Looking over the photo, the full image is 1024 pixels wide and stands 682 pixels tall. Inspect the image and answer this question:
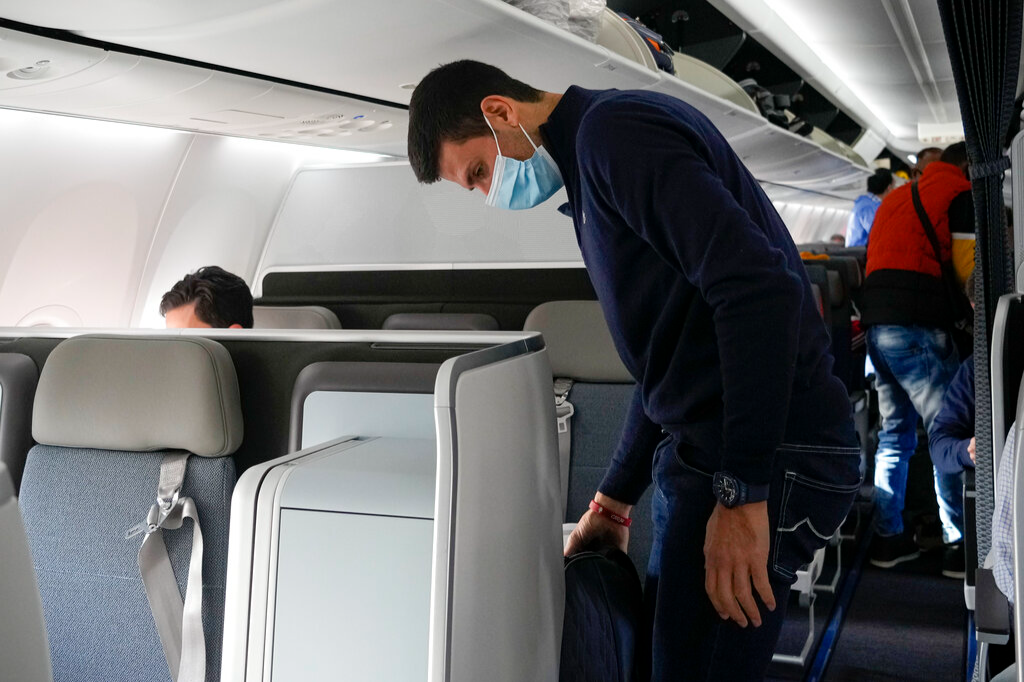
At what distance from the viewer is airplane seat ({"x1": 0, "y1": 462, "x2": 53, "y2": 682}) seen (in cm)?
91

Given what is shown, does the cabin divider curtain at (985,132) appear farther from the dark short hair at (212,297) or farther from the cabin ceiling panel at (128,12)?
the dark short hair at (212,297)

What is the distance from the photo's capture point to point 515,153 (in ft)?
5.37

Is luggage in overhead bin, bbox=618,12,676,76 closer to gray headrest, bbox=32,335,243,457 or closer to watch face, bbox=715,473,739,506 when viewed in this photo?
gray headrest, bbox=32,335,243,457

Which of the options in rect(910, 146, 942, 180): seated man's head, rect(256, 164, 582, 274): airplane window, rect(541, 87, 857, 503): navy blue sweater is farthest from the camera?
rect(910, 146, 942, 180): seated man's head

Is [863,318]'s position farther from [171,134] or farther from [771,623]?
[171,134]

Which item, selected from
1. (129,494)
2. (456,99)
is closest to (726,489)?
(456,99)

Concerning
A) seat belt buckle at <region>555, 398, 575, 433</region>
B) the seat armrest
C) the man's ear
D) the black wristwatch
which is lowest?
the seat armrest

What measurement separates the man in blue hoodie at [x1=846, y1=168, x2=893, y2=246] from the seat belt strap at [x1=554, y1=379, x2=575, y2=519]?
18.8 ft

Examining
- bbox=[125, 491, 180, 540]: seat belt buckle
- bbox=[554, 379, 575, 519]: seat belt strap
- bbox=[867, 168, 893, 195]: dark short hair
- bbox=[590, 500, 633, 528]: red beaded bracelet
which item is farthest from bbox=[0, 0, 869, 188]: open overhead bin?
bbox=[867, 168, 893, 195]: dark short hair

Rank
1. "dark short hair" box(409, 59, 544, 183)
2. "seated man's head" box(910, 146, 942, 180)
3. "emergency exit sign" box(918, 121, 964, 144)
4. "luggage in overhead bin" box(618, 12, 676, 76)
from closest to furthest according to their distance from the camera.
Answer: "dark short hair" box(409, 59, 544, 183), "luggage in overhead bin" box(618, 12, 676, 76), "seated man's head" box(910, 146, 942, 180), "emergency exit sign" box(918, 121, 964, 144)

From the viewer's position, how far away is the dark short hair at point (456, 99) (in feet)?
5.21

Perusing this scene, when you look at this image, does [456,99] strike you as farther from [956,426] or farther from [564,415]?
[956,426]

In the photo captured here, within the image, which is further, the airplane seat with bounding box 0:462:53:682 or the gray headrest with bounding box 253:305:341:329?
the gray headrest with bounding box 253:305:341:329

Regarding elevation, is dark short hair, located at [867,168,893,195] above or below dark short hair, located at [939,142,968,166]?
above
